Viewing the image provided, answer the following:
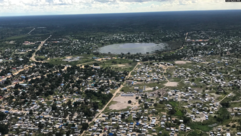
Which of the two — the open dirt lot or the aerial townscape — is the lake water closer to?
the aerial townscape

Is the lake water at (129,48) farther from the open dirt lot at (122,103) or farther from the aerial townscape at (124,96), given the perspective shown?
the open dirt lot at (122,103)

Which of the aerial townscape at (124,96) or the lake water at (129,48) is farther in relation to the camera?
the lake water at (129,48)

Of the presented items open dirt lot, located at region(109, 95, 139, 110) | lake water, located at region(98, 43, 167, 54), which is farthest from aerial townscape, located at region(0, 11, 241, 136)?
lake water, located at region(98, 43, 167, 54)

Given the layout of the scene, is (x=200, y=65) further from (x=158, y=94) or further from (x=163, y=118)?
(x=163, y=118)

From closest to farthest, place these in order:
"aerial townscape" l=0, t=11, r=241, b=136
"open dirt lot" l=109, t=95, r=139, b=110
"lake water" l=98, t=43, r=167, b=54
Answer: "aerial townscape" l=0, t=11, r=241, b=136, "open dirt lot" l=109, t=95, r=139, b=110, "lake water" l=98, t=43, r=167, b=54

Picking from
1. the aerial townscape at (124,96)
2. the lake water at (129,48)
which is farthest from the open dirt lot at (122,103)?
the lake water at (129,48)

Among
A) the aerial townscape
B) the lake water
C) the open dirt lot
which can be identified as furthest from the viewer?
the lake water

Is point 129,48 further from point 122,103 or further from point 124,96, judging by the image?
point 122,103

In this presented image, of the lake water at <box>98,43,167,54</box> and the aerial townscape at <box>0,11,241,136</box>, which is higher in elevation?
the lake water at <box>98,43,167,54</box>

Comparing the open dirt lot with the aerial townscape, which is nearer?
the aerial townscape

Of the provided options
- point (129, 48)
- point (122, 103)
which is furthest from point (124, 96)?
point (129, 48)
